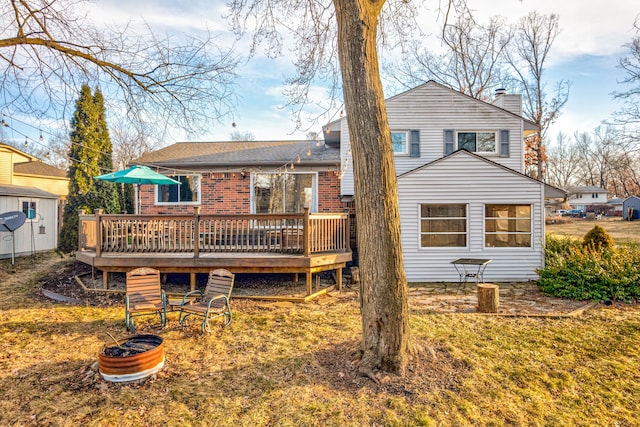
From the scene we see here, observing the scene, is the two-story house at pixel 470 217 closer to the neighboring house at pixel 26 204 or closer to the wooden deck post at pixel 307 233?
the wooden deck post at pixel 307 233

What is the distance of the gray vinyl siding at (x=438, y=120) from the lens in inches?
460

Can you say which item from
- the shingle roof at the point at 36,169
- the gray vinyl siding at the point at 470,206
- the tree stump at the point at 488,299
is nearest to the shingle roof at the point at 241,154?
the gray vinyl siding at the point at 470,206

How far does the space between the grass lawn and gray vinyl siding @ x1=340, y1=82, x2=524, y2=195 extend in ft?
20.6

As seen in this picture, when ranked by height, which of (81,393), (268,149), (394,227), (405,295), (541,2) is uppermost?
(541,2)

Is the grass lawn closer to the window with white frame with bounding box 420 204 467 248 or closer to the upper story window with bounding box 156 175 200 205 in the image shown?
the window with white frame with bounding box 420 204 467 248

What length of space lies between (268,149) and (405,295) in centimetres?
1055

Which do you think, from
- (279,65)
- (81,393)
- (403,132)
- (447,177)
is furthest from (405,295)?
(403,132)

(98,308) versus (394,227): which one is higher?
(394,227)

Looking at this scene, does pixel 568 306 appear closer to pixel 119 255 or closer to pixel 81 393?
pixel 81 393

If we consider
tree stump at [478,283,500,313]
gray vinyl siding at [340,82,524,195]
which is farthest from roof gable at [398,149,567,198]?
tree stump at [478,283,500,313]

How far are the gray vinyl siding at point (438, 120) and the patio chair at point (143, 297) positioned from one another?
671 centimetres

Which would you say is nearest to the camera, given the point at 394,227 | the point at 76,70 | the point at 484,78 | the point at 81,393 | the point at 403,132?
the point at 81,393

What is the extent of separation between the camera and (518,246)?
10.1 m

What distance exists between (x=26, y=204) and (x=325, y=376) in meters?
15.7
